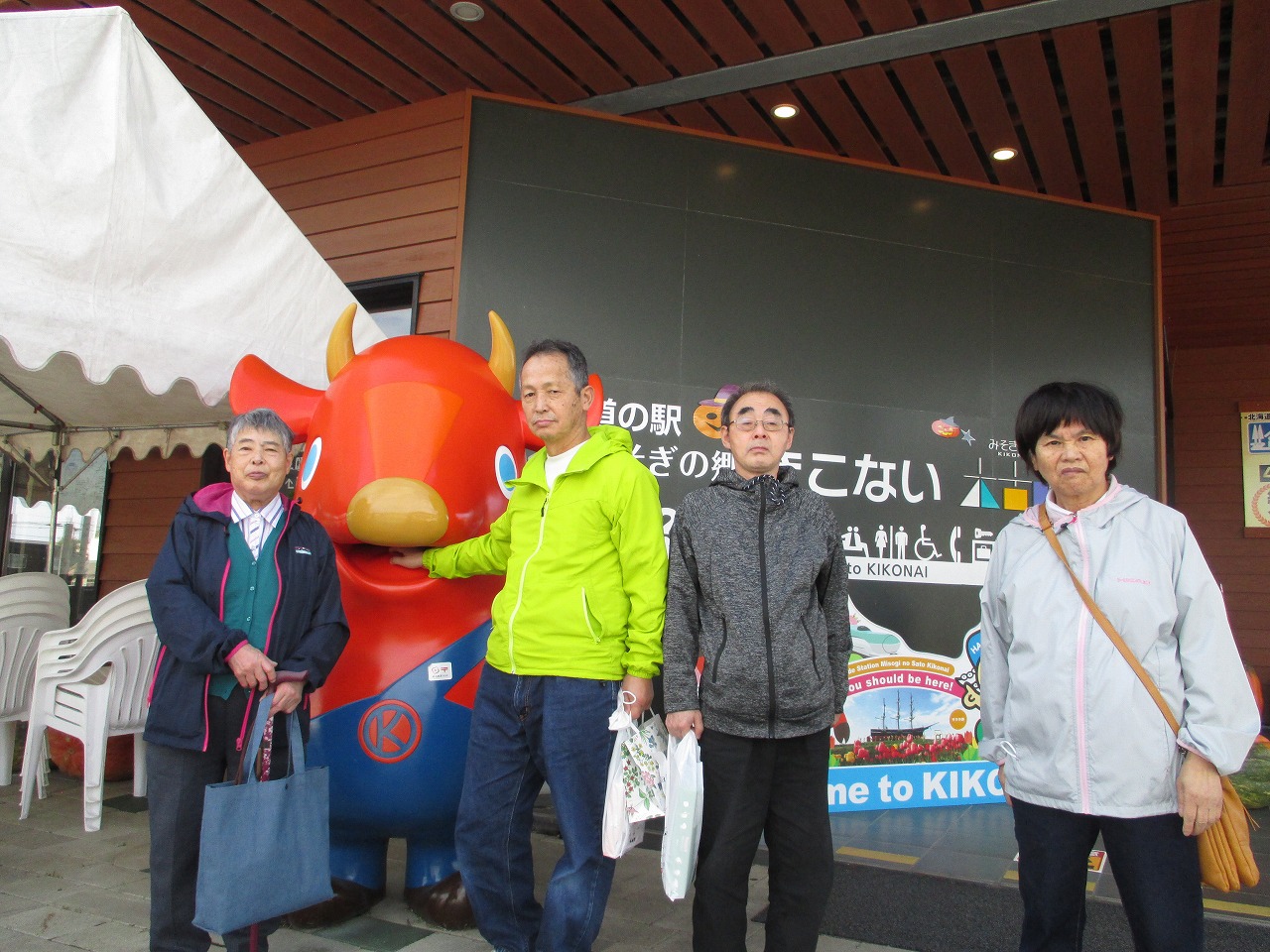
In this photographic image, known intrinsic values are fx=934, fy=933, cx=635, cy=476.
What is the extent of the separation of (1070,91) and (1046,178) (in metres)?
1.01

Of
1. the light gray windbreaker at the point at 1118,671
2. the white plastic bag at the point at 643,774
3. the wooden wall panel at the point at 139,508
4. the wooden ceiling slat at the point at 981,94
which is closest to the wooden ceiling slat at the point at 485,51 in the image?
the wooden ceiling slat at the point at 981,94

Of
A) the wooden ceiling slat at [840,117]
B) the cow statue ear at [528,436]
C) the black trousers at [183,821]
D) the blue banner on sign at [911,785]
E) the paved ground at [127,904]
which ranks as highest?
the wooden ceiling slat at [840,117]

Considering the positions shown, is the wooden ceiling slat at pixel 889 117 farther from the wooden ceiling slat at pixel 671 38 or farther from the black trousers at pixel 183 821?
the black trousers at pixel 183 821

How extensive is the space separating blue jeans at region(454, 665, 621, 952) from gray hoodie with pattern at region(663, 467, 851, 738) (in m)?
0.27

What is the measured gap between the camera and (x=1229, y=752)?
1.89 m

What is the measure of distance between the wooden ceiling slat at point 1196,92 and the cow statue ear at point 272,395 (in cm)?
422

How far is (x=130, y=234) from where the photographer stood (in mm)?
2908

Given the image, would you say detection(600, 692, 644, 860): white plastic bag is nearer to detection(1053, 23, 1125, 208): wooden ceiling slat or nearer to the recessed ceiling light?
the recessed ceiling light

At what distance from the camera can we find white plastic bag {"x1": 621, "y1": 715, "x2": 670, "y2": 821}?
7.52 ft

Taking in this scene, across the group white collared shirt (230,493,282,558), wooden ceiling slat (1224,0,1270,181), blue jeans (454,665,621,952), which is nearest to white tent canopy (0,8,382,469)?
white collared shirt (230,493,282,558)

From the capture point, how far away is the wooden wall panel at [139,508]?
232 inches

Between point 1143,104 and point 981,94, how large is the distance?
0.89 m

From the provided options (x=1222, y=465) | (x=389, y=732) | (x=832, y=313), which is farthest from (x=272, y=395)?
(x=1222, y=465)

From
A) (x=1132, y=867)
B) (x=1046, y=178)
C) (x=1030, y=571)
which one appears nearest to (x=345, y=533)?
(x=1030, y=571)
